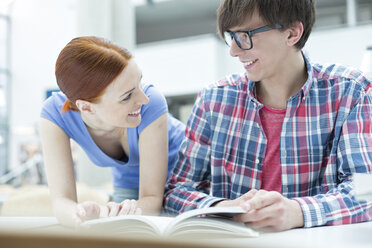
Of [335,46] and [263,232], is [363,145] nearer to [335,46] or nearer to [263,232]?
[263,232]

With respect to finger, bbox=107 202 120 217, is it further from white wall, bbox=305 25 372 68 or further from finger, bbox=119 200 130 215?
white wall, bbox=305 25 372 68

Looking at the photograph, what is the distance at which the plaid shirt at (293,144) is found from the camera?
4.33 feet

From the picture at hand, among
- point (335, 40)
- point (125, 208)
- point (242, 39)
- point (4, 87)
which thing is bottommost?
point (125, 208)

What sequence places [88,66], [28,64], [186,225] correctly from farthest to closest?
A: 1. [28,64]
2. [88,66]
3. [186,225]

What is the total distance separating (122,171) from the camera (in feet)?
5.64

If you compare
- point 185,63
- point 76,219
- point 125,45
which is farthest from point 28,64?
point 76,219

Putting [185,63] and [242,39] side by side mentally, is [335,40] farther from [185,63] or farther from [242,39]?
[242,39]

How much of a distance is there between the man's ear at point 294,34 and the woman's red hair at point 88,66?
→ 56 centimetres

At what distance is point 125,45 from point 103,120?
10.8 feet

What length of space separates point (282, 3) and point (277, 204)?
0.74 meters

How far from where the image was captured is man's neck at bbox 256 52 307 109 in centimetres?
148

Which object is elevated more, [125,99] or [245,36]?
[245,36]

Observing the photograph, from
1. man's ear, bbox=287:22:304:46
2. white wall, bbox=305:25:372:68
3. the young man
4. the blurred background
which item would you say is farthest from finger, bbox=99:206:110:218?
white wall, bbox=305:25:372:68

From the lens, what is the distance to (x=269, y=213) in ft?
3.20
